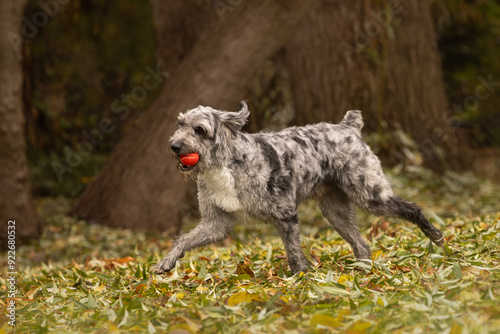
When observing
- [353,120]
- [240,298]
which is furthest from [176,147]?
[353,120]

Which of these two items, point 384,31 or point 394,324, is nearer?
point 394,324

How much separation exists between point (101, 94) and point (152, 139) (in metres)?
5.09

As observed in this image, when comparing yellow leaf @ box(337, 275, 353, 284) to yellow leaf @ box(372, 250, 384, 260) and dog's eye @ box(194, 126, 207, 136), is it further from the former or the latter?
dog's eye @ box(194, 126, 207, 136)

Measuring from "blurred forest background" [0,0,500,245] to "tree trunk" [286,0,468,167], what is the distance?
0.02m

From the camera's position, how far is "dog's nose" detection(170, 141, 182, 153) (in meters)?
4.75

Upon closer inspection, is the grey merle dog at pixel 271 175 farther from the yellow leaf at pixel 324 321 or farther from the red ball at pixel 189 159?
the yellow leaf at pixel 324 321

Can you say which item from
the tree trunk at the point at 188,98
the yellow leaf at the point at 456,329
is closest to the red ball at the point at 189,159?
the yellow leaf at the point at 456,329

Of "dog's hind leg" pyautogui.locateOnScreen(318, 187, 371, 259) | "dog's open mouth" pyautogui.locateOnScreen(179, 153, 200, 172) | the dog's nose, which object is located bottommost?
"dog's hind leg" pyautogui.locateOnScreen(318, 187, 371, 259)

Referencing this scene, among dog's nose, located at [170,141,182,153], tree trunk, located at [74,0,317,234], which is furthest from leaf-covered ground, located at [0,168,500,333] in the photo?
tree trunk, located at [74,0,317,234]

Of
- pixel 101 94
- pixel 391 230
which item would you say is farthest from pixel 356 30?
pixel 101 94

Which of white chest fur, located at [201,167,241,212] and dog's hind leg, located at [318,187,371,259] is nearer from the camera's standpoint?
white chest fur, located at [201,167,241,212]

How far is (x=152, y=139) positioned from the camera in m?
9.55

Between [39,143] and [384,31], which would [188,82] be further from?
[39,143]

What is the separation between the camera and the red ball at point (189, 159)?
4.81 metres
